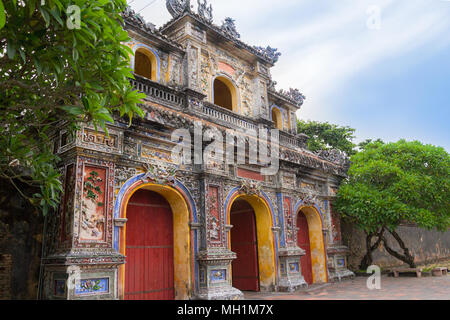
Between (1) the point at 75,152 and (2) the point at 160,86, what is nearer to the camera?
(1) the point at 75,152

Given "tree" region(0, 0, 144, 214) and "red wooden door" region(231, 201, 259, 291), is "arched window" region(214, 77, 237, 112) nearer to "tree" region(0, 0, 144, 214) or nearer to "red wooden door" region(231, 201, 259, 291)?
"red wooden door" region(231, 201, 259, 291)

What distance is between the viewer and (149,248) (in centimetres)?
827

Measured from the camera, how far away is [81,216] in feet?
21.6

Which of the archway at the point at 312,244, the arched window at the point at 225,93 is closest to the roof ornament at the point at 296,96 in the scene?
the arched window at the point at 225,93

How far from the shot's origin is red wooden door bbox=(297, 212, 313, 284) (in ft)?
40.2

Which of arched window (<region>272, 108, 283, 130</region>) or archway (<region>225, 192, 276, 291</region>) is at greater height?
arched window (<region>272, 108, 283, 130</region>)

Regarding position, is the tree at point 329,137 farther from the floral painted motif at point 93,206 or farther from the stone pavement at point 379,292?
the floral painted motif at point 93,206

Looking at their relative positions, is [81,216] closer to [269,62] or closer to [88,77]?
[88,77]

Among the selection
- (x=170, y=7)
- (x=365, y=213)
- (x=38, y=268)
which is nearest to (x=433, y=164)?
(x=365, y=213)

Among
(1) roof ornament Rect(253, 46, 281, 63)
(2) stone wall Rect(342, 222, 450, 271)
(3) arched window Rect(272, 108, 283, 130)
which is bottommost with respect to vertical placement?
(2) stone wall Rect(342, 222, 450, 271)

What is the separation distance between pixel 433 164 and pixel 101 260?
11.1 metres

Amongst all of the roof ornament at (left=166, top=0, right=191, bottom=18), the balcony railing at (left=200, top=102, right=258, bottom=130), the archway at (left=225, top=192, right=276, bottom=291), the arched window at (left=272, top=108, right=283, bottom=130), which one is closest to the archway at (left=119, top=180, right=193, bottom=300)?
the archway at (left=225, top=192, right=276, bottom=291)

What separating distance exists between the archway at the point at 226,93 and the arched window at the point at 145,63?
89.2 inches

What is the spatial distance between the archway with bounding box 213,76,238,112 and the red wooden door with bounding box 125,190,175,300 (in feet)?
15.9
